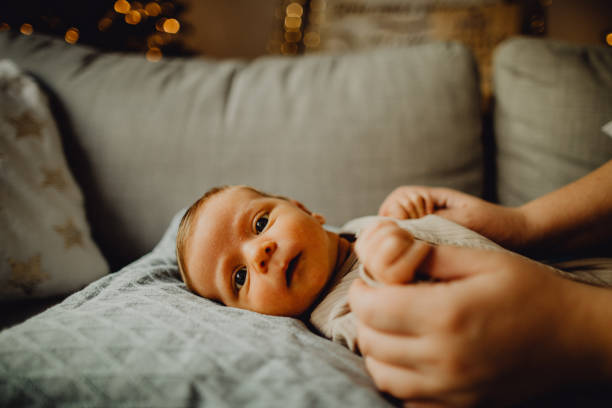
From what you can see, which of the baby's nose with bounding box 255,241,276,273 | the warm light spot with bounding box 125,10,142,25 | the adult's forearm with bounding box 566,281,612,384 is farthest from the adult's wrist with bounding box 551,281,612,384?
the warm light spot with bounding box 125,10,142,25

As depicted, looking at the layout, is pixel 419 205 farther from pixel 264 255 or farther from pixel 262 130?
pixel 262 130

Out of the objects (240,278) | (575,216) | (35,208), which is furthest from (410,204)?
(35,208)

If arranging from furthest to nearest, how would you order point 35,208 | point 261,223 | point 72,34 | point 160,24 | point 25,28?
1. point 160,24
2. point 72,34
3. point 25,28
4. point 35,208
5. point 261,223

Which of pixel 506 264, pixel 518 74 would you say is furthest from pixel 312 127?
pixel 506 264

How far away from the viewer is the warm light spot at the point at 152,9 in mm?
1777

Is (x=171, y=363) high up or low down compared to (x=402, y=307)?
down

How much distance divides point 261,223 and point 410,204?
0.39m

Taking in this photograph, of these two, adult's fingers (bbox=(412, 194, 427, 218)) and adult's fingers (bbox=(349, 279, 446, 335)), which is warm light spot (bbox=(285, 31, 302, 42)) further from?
adult's fingers (bbox=(349, 279, 446, 335))

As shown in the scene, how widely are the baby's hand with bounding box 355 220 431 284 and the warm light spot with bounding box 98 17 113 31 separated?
2024mm

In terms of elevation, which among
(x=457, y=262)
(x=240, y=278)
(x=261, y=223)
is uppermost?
(x=457, y=262)

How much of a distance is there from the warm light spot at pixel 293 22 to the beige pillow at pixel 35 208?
174 centimetres

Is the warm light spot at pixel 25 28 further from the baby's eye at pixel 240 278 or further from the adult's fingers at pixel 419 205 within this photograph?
the adult's fingers at pixel 419 205

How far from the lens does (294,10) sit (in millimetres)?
2256

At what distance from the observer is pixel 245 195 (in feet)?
2.64
